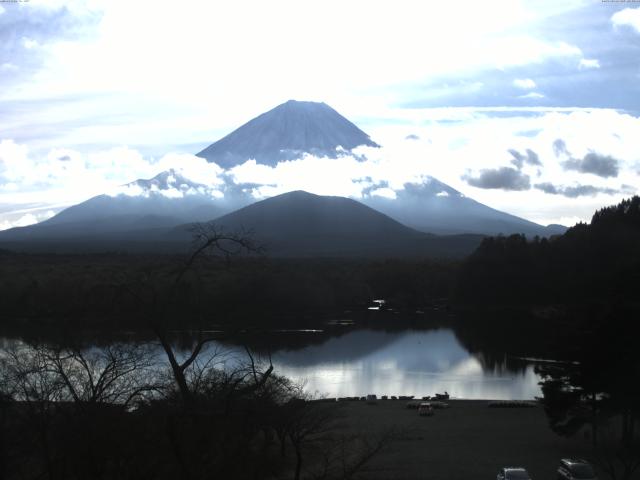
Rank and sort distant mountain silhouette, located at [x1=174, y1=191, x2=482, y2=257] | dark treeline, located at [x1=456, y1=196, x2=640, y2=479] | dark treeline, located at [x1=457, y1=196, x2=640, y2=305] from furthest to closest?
1. distant mountain silhouette, located at [x1=174, y1=191, x2=482, y2=257]
2. dark treeline, located at [x1=457, y1=196, x2=640, y2=305]
3. dark treeline, located at [x1=456, y1=196, x2=640, y2=479]

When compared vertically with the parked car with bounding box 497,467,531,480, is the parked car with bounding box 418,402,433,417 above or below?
below

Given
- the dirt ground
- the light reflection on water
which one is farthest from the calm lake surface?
the dirt ground

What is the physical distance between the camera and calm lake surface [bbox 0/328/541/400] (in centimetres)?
→ 1703

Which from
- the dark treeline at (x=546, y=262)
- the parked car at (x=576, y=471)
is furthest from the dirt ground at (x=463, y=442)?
the dark treeline at (x=546, y=262)

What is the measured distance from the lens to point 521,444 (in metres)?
10.9

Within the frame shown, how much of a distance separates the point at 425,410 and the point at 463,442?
8.13 feet

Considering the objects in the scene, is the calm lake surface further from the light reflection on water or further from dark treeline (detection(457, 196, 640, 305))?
dark treeline (detection(457, 196, 640, 305))

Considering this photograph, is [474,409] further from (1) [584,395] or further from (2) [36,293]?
(2) [36,293]

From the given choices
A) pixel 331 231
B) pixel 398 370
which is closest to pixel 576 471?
pixel 398 370

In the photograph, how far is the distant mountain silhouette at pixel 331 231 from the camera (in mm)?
73562

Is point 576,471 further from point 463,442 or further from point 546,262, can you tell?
point 546,262

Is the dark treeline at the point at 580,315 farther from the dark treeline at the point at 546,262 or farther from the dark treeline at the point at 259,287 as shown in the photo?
the dark treeline at the point at 259,287

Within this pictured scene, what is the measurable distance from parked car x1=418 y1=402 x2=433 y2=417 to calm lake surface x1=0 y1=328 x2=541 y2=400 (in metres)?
2.13

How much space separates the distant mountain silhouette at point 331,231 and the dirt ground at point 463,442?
181 feet
